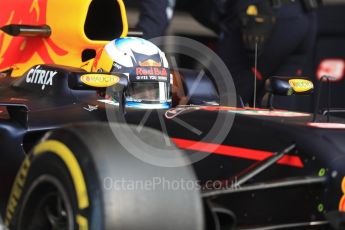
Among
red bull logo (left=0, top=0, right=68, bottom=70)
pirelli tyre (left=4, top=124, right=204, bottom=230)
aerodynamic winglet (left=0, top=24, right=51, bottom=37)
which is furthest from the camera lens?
red bull logo (left=0, top=0, right=68, bottom=70)

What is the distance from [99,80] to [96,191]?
0.97 meters

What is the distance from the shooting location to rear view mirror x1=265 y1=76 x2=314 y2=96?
11.0ft

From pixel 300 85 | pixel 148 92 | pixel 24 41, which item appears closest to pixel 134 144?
pixel 148 92

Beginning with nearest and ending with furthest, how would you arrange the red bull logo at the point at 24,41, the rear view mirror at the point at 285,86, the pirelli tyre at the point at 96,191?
the pirelli tyre at the point at 96,191
the rear view mirror at the point at 285,86
the red bull logo at the point at 24,41

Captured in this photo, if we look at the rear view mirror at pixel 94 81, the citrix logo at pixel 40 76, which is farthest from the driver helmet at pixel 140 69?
the rear view mirror at pixel 94 81

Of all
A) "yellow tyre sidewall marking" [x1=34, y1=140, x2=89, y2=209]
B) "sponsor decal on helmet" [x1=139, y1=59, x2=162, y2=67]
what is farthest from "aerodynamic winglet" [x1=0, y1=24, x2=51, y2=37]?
"yellow tyre sidewall marking" [x1=34, y1=140, x2=89, y2=209]

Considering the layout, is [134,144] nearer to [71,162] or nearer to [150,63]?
[71,162]

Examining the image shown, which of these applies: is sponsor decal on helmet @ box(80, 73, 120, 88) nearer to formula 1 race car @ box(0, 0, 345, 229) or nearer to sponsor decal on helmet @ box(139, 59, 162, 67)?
formula 1 race car @ box(0, 0, 345, 229)

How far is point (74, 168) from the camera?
2.10 m

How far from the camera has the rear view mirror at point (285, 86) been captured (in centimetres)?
334

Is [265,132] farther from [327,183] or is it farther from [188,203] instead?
[188,203]

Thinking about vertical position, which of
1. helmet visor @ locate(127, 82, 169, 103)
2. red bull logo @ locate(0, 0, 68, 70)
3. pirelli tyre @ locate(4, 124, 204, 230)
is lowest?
pirelli tyre @ locate(4, 124, 204, 230)

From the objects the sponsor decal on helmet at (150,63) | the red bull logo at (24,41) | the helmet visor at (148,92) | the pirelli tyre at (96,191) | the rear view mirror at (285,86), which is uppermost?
the red bull logo at (24,41)

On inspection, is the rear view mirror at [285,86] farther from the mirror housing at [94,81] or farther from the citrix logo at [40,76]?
the citrix logo at [40,76]
